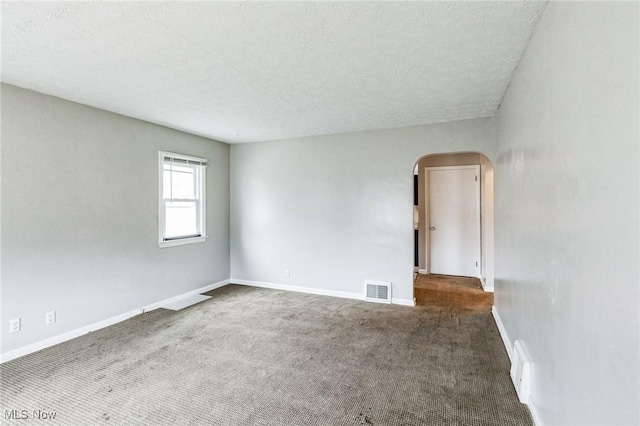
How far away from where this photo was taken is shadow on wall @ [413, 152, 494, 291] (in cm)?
494

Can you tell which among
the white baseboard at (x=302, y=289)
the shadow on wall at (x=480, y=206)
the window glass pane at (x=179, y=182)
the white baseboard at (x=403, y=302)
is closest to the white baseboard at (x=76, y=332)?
the white baseboard at (x=302, y=289)

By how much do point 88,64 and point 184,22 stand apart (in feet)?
3.68

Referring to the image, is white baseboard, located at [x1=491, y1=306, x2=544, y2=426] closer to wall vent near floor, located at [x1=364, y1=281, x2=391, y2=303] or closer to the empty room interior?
the empty room interior

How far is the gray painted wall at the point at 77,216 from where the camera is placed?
279cm

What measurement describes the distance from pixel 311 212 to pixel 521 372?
3.33 meters

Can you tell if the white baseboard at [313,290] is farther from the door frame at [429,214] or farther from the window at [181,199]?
the door frame at [429,214]

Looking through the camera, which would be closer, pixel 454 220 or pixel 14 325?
pixel 14 325

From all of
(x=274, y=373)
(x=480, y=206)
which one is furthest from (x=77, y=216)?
(x=480, y=206)

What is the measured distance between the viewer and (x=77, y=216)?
3.25 m

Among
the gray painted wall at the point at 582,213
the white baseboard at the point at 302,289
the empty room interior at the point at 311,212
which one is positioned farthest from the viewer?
the white baseboard at the point at 302,289

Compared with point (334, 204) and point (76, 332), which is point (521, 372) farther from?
point (76, 332)

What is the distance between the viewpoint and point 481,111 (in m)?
3.59

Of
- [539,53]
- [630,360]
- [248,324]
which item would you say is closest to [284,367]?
[248,324]

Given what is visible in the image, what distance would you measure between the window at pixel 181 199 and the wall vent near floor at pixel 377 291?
266 centimetres
